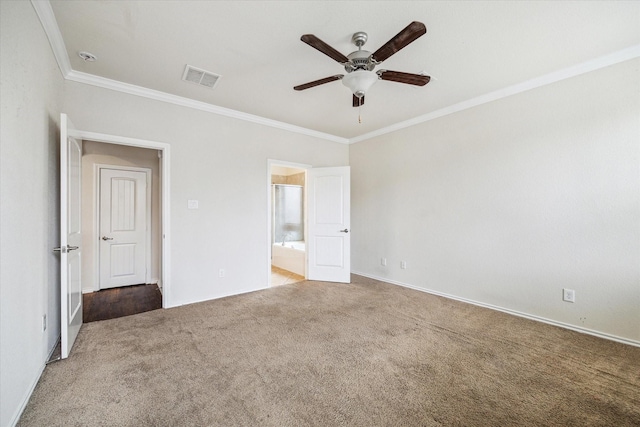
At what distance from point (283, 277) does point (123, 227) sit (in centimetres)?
279

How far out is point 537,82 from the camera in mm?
2945

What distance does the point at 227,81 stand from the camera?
9.84 feet

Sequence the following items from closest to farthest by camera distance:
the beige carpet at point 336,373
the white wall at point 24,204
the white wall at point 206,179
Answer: the white wall at point 24,204 → the beige carpet at point 336,373 → the white wall at point 206,179

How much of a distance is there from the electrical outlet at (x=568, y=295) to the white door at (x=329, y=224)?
2722mm

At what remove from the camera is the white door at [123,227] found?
4.27 meters

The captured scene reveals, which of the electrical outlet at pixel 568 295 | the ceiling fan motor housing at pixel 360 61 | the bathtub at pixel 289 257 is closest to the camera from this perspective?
A: the ceiling fan motor housing at pixel 360 61

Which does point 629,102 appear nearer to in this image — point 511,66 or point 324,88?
point 511,66

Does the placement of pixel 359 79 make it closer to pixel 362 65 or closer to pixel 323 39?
pixel 362 65

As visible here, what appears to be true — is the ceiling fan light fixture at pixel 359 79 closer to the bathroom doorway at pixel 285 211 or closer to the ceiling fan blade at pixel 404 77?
the ceiling fan blade at pixel 404 77

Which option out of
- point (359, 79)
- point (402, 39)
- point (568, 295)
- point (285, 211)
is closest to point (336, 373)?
point (359, 79)

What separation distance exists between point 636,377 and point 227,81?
4406 mm

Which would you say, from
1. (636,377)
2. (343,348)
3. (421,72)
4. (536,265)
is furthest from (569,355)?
Answer: (421,72)

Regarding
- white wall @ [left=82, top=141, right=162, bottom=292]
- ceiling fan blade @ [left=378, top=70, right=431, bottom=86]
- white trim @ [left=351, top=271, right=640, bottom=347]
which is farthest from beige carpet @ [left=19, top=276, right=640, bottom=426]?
ceiling fan blade @ [left=378, top=70, right=431, bottom=86]

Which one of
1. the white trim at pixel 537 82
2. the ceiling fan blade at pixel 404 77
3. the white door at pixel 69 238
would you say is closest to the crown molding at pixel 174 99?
the white door at pixel 69 238
